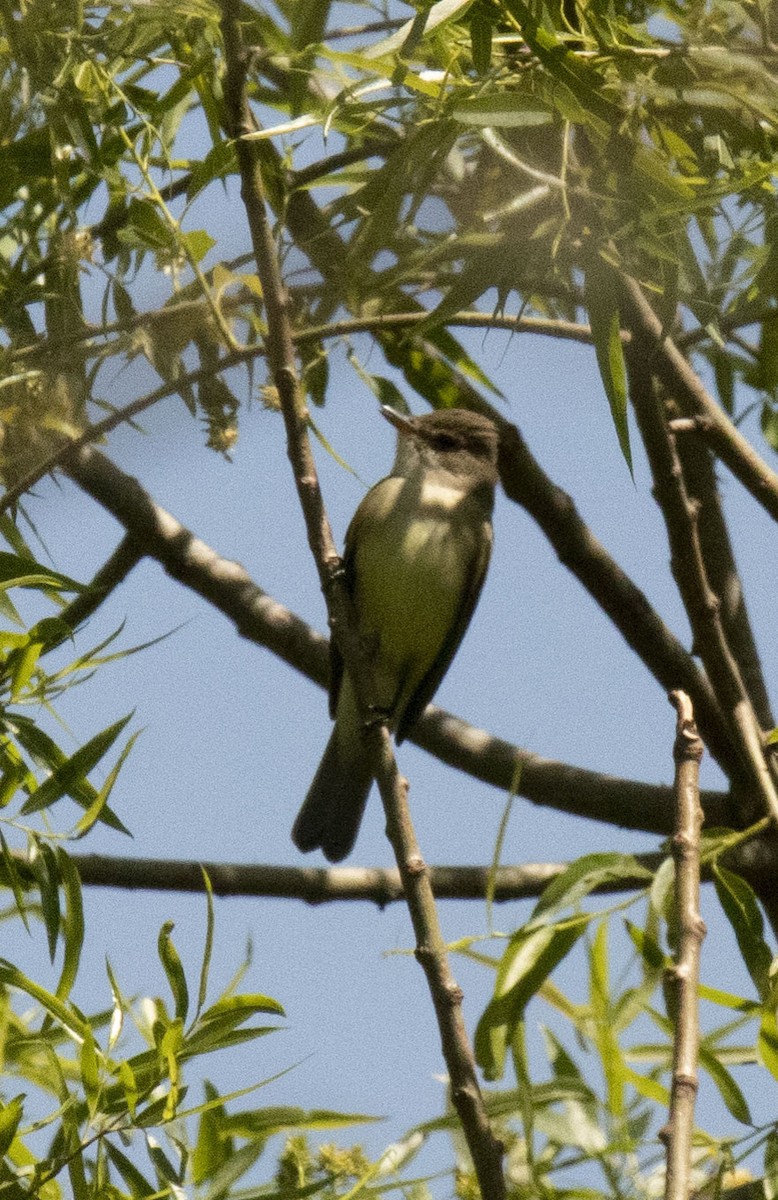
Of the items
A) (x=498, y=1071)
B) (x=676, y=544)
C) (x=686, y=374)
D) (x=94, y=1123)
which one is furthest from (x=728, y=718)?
(x=94, y=1123)

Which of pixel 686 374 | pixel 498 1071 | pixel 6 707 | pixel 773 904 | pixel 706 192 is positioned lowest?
pixel 498 1071

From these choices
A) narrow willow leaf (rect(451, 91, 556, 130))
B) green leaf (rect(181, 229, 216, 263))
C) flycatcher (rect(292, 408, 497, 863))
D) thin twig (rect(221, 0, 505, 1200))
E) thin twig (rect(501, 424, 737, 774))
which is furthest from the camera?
flycatcher (rect(292, 408, 497, 863))

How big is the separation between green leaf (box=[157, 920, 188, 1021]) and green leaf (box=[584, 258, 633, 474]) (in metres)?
0.94

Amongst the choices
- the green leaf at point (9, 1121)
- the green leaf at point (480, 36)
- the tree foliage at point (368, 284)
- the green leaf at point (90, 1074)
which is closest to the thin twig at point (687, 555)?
the tree foliage at point (368, 284)

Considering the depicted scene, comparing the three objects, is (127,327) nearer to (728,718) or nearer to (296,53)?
(296,53)

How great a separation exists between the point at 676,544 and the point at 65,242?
4.87ft

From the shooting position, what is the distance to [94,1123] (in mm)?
2068

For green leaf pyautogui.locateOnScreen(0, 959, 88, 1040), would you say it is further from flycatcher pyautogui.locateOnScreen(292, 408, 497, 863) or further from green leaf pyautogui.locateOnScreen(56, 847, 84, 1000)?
flycatcher pyautogui.locateOnScreen(292, 408, 497, 863)

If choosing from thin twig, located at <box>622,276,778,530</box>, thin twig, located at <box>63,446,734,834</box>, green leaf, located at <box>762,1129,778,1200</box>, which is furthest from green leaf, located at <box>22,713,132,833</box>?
thin twig, located at <box>63,446,734,834</box>

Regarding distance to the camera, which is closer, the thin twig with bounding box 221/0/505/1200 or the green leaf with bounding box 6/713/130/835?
the thin twig with bounding box 221/0/505/1200

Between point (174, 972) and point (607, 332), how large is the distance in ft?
3.54

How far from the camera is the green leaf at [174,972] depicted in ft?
6.84

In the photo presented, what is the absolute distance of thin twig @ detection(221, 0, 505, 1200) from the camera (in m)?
1.93

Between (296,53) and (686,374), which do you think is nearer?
(296,53)
